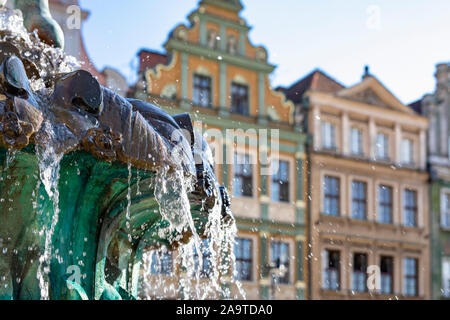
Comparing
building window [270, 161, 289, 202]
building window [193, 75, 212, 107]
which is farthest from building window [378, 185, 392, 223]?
building window [193, 75, 212, 107]

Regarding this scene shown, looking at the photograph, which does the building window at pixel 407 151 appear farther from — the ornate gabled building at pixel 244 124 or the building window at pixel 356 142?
the ornate gabled building at pixel 244 124

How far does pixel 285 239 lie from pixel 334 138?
12.3ft

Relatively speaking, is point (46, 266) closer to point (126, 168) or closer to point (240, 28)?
point (126, 168)

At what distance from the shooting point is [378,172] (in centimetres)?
2506

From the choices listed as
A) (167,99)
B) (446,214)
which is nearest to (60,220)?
(167,99)

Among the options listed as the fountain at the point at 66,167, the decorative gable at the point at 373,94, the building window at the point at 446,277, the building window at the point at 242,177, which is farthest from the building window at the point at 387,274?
the fountain at the point at 66,167

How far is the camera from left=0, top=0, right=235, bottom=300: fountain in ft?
14.1

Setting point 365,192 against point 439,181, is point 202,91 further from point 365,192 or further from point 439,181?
point 439,181

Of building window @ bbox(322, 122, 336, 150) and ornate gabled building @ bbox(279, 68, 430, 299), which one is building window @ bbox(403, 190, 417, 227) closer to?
ornate gabled building @ bbox(279, 68, 430, 299)

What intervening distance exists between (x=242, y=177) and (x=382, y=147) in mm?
5709

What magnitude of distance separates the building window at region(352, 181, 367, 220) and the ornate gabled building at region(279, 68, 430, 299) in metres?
0.03

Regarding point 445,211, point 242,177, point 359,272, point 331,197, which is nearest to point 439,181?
point 445,211

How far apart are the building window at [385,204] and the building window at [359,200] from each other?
568mm

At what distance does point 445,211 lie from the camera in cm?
2595
